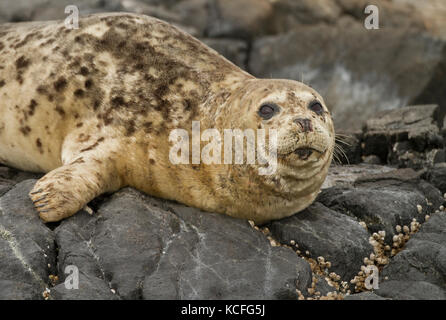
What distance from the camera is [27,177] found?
25.7ft

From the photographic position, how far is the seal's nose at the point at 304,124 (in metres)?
6.08

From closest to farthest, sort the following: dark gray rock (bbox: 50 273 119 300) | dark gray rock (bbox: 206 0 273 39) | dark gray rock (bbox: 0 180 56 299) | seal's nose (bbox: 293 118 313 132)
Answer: dark gray rock (bbox: 50 273 119 300) < dark gray rock (bbox: 0 180 56 299) < seal's nose (bbox: 293 118 313 132) < dark gray rock (bbox: 206 0 273 39)

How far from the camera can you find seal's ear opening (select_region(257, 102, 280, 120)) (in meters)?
6.39

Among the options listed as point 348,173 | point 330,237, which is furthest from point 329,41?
point 330,237

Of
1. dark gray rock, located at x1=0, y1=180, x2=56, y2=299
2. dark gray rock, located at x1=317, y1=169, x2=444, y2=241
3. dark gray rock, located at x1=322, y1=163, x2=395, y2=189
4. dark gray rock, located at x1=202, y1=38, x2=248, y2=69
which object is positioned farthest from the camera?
dark gray rock, located at x1=202, y1=38, x2=248, y2=69

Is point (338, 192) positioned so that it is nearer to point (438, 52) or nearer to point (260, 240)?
point (260, 240)

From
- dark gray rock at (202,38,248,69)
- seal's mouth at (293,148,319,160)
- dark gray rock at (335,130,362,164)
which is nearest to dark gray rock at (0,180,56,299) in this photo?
seal's mouth at (293,148,319,160)

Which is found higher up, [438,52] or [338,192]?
[438,52]

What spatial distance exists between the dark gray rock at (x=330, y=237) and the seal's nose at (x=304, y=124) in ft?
3.72

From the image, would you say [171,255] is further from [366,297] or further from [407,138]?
[407,138]

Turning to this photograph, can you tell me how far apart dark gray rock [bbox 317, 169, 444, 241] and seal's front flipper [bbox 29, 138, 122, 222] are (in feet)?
7.56

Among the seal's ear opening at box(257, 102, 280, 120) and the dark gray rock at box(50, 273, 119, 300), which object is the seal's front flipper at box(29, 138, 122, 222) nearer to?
the dark gray rock at box(50, 273, 119, 300)

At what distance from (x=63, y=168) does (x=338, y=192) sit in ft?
9.49

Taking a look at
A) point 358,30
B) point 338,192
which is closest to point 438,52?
point 358,30
